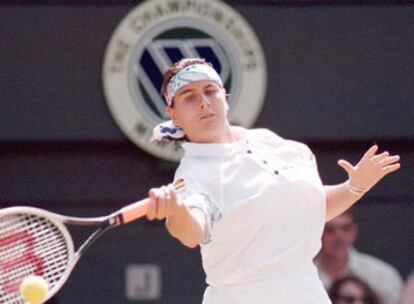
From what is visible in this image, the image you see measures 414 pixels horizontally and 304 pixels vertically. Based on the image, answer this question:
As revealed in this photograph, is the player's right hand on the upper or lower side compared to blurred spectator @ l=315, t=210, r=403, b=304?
lower

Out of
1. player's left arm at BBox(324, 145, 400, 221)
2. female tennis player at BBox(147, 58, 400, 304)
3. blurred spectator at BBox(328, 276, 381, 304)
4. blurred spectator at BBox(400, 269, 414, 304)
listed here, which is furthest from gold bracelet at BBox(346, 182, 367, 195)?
blurred spectator at BBox(400, 269, 414, 304)

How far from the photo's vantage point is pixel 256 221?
4629 millimetres

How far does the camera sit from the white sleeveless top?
4617 mm

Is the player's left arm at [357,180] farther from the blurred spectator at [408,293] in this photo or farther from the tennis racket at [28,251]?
the blurred spectator at [408,293]

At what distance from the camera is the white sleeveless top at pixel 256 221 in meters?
4.62

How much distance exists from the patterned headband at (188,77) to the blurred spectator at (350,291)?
10.3 feet

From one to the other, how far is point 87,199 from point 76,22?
34.5 inches

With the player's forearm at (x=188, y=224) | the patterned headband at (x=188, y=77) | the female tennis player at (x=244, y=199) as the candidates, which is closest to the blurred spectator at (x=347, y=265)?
the female tennis player at (x=244, y=199)

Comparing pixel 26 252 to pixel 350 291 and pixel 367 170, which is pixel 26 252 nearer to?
pixel 367 170

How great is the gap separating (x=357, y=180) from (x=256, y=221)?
454 mm

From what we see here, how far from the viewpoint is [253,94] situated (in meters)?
7.95

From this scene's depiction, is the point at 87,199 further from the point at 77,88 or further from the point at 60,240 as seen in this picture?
the point at 60,240

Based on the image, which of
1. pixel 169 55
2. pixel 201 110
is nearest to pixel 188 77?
pixel 201 110

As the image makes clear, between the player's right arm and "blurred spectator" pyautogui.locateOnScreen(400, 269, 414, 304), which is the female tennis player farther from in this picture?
"blurred spectator" pyautogui.locateOnScreen(400, 269, 414, 304)
